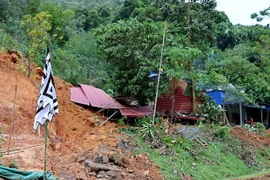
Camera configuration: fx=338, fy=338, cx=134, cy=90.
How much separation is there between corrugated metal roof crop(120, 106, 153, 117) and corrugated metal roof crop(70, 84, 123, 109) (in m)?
0.30

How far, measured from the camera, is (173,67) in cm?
1347

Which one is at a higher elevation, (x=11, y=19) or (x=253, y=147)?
(x=11, y=19)

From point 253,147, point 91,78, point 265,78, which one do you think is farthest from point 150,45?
point 265,78

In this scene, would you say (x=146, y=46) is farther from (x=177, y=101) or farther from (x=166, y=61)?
(x=177, y=101)

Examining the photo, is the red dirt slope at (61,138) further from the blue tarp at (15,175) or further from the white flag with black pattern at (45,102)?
the white flag with black pattern at (45,102)

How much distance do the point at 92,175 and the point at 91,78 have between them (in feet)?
44.4

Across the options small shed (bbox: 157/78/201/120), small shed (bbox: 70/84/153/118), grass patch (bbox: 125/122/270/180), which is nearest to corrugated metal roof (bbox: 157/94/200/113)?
small shed (bbox: 157/78/201/120)

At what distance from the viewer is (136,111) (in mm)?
13641

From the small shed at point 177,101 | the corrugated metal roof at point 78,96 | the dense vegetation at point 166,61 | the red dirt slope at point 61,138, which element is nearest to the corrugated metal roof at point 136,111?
the dense vegetation at point 166,61

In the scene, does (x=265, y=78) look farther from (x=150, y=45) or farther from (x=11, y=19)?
(x=11, y=19)

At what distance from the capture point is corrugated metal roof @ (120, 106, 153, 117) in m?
13.2

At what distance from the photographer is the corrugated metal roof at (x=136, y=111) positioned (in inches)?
520

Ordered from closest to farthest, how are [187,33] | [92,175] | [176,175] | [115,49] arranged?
[92,175]
[176,175]
[115,49]
[187,33]

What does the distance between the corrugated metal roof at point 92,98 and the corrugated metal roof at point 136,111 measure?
303 mm
